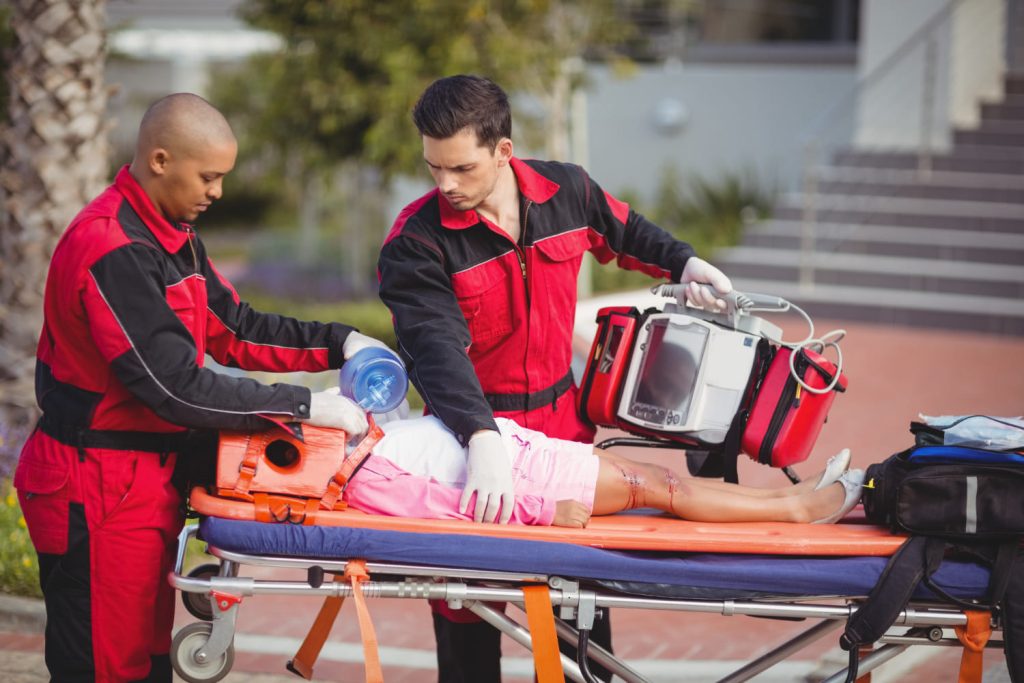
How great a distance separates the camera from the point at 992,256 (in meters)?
11.1

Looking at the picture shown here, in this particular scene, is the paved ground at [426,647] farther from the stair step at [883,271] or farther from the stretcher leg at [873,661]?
the stair step at [883,271]

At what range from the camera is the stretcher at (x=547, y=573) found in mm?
3018

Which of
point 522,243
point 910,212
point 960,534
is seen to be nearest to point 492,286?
point 522,243

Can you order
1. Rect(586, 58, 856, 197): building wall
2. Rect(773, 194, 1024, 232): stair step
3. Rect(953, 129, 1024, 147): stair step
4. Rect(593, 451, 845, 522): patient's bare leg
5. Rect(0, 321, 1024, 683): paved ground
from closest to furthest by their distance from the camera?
Rect(593, 451, 845, 522): patient's bare leg < Rect(0, 321, 1024, 683): paved ground < Rect(773, 194, 1024, 232): stair step < Rect(953, 129, 1024, 147): stair step < Rect(586, 58, 856, 197): building wall

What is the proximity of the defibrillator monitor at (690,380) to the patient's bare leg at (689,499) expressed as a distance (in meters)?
0.29

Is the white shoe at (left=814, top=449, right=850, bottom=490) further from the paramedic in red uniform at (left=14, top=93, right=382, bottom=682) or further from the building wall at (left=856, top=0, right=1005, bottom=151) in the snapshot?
the building wall at (left=856, top=0, right=1005, bottom=151)

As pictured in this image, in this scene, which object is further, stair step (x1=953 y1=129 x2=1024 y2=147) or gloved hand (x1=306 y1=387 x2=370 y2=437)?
stair step (x1=953 y1=129 x2=1024 y2=147)

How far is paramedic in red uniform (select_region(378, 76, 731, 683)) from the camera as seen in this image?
318 centimetres

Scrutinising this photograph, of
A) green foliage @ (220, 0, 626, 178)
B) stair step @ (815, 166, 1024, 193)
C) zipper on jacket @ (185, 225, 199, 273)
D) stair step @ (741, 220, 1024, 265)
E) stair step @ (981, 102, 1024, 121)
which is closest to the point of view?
zipper on jacket @ (185, 225, 199, 273)

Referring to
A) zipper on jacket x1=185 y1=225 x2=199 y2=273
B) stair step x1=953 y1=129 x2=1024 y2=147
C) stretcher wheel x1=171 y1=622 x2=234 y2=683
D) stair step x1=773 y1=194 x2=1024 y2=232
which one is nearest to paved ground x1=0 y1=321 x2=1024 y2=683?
stretcher wheel x1=171 y1=622 x2=234 y2=683

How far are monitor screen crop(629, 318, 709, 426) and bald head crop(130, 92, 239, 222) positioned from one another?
144 cm

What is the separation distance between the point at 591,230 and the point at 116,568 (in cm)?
167

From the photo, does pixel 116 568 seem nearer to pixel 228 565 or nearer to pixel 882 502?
pixel 228 565

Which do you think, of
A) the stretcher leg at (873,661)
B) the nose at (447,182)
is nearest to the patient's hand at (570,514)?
the stretcher leg at (873,661)
